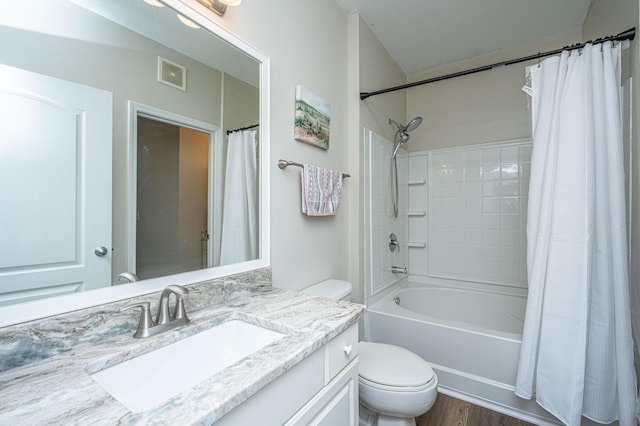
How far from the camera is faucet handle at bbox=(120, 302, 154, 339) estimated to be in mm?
821

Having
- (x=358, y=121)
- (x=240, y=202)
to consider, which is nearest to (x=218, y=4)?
(x=240, y=202)

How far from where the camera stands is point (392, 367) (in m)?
1.35

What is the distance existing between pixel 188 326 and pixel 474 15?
2.65 meters

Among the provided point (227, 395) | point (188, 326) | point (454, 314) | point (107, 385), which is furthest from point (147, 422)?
point (454, 314)

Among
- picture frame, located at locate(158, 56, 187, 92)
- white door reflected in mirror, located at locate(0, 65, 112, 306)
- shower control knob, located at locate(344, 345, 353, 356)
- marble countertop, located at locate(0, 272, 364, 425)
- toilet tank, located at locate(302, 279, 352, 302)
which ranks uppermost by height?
picture frame, located at locate(158, 56, 187, 92)

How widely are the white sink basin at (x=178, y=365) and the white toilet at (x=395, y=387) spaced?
0.66 metres

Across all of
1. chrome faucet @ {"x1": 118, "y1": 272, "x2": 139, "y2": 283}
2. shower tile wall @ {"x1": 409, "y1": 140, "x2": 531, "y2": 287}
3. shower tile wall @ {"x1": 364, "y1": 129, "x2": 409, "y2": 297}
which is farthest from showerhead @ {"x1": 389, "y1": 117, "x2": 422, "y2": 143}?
chrome faucet @ {"x1": 118, "y1": 272, "x2": 139, "y2": 283}

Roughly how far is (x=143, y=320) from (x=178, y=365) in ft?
0.55

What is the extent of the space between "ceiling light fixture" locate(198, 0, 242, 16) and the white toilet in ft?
5.52

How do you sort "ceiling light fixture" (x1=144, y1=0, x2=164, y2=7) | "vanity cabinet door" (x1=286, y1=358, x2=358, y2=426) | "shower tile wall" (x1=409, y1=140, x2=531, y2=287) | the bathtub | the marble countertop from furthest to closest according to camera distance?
"shower tile wall" (x1=409, y1=140, x2=531, y2=287), the bathtub, "ceiling light fixture" (x1=144, y1=0, x2=164, y2=7), "vanity cabinet door" (x1=286, y1=358, x2=358, y2=426), the marble countertop

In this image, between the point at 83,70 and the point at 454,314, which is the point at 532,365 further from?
the point at 83,70

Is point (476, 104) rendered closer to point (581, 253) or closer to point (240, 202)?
point (581, 253)

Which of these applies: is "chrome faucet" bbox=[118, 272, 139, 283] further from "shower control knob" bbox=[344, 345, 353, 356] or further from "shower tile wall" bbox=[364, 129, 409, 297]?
"shower tile wall" bbox=[364, 129, 409, 297]

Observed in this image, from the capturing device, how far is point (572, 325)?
4.54 feet
